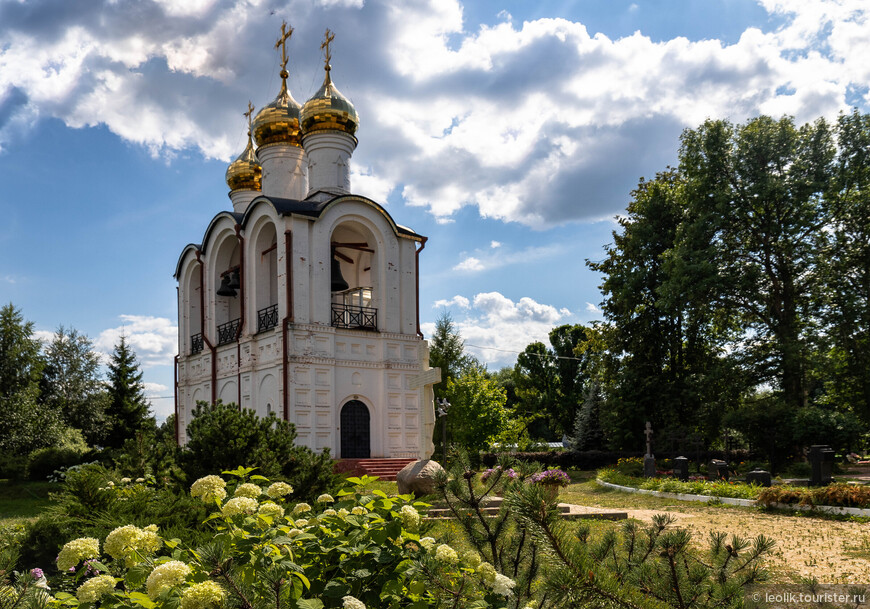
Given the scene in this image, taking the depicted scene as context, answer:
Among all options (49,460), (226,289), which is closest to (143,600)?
(49,460)

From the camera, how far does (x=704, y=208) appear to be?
25.7 meters

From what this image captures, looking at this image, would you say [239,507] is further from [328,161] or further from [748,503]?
[328,161]

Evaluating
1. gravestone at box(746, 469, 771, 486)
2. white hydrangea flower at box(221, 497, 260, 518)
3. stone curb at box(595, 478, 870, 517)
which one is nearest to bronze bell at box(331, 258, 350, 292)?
stone curb at box(595, 478, 870, 517)

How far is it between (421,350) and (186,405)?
404 inches

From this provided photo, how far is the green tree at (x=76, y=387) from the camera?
110 ft

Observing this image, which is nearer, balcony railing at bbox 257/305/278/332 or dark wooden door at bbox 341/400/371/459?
dark wooden door at bbox 341/400/371/459

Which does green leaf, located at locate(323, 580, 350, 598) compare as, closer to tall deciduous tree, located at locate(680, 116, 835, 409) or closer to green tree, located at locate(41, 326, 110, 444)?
tall deciduous tree, located at locate(680, 116, 835, 409)

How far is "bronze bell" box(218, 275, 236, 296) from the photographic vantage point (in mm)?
26000

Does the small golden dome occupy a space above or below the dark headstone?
above

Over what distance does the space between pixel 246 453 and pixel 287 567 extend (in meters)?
5.73

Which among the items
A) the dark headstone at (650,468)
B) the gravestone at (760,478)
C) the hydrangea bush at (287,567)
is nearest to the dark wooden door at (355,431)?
the dark headstone at (650,468)

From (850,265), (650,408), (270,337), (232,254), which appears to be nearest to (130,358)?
(232,254)

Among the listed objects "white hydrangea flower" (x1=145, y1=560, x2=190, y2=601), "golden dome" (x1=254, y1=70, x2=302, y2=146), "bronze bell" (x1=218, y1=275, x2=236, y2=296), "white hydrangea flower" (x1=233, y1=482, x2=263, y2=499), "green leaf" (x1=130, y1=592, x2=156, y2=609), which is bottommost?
"green leaf" (x1=130, y1=592, x2=156, y2=609)

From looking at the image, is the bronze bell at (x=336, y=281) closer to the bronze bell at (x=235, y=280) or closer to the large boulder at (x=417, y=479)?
the bronze bell at (x=235, y=280)
